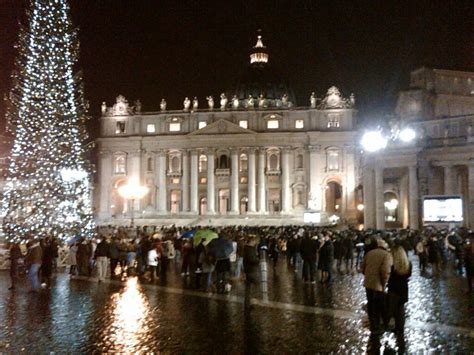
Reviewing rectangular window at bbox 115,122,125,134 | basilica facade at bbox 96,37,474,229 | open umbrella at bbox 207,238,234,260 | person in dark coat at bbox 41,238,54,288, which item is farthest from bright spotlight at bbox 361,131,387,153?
rectangular window at bbox 115,122,125,134

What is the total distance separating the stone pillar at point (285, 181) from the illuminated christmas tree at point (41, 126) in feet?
164

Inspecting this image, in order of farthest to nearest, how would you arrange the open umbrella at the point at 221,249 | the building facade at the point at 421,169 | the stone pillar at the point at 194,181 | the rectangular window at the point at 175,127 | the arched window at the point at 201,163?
the rectangular window at the point at 175,127, the arched window at the point at 201,163, the stone pillar at the point at 194,181, the building facade at the point at 421,169, the open umbrella at the point at 221,249

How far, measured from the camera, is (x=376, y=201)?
42625 millimetres

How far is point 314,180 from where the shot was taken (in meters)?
72.9

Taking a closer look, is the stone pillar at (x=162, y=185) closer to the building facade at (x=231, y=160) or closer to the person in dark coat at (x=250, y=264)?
the building facade at (x=231, y=160)

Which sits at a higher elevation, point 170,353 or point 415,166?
point 415,166

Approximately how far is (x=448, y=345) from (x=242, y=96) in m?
82.0

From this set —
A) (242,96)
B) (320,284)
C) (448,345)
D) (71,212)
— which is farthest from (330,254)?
(242,96)

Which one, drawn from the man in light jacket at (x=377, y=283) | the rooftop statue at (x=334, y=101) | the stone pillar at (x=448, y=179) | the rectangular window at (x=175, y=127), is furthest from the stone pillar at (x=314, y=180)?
the man in light jacket at (x=377, y=283)

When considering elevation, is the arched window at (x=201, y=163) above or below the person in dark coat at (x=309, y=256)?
above

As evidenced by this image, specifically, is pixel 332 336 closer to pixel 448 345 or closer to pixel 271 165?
pixel 448 345

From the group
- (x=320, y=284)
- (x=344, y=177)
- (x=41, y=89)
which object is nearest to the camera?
(x=320, y=284)

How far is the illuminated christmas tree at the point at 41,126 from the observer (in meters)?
23.4

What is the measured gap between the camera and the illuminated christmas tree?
23375 mm
